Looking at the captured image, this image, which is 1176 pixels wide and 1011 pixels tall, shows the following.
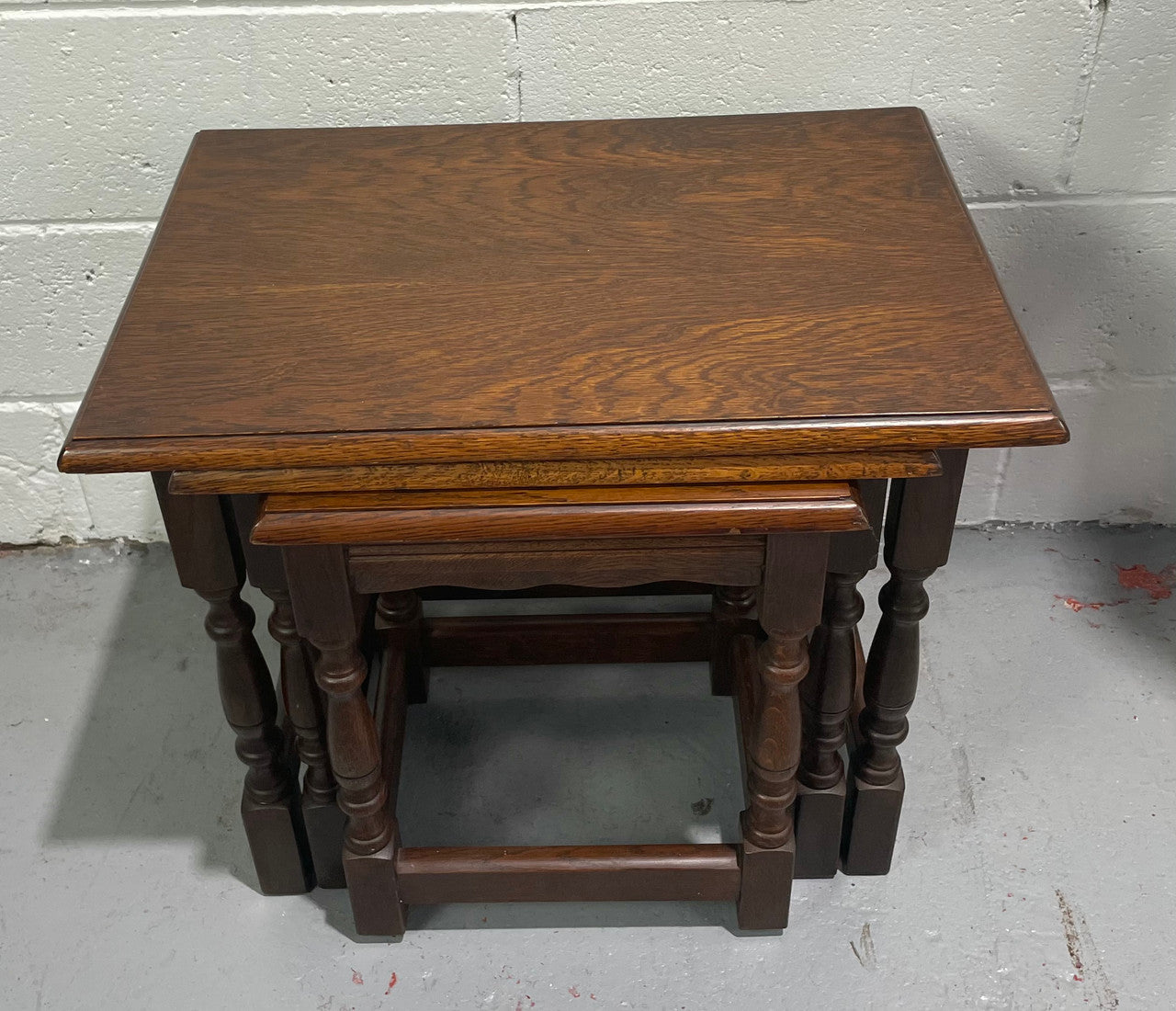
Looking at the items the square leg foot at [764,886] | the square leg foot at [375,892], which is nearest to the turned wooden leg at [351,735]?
the square leg foot at [375,892]

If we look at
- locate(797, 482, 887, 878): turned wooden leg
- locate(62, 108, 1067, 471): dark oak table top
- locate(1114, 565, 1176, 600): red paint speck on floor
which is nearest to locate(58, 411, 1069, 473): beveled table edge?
locate(62, 108, 1067, 471): dark oak table top

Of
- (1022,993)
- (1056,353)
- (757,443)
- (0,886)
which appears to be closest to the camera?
(757,443)

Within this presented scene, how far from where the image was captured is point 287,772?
1681mm

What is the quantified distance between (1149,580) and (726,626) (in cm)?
77

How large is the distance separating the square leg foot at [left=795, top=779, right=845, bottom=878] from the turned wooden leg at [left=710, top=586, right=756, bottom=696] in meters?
0.30

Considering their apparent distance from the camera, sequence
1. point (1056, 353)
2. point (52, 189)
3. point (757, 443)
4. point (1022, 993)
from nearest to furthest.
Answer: point (757, 443)
point (1022, 993)
point (52, 189)
point (1056, 353)

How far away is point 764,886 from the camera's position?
1617 millimetres

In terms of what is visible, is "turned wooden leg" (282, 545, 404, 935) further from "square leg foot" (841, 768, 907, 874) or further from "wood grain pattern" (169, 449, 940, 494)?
"square leg foot" (841, 768, 907, 874)

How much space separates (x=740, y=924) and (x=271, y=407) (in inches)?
35.1

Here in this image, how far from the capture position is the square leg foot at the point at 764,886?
1.59 metres

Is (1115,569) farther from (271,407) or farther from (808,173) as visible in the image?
(271,407)

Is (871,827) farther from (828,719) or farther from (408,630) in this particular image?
(408,630)

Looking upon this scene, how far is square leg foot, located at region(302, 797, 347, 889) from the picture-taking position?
1.66 metres

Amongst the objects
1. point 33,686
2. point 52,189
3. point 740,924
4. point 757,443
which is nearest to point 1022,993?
point 740,924
